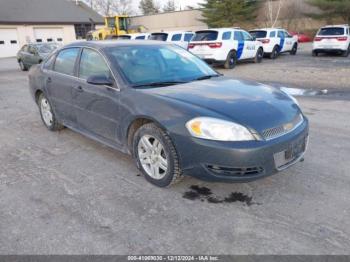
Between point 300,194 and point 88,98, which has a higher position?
point 88,98

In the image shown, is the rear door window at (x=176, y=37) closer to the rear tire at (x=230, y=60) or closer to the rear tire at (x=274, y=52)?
the rear tire at (x=230, y=60)

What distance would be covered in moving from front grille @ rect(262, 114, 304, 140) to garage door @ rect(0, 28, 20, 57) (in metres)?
35.2

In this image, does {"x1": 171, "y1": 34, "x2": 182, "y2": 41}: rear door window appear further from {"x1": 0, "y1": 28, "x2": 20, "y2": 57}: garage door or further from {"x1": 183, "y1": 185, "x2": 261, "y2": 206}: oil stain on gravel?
{"x1": 0, "y1": 28, "x2": 20, "y2": 57}: garage door

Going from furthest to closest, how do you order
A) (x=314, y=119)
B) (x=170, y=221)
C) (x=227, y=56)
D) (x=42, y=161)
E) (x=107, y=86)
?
(x=227, y=56)
(x=314, y=119)
(x=42, y=161)
(x=107, y=86)
(x=170, y=221)

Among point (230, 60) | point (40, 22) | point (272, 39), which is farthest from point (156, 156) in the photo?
point (40, 22)

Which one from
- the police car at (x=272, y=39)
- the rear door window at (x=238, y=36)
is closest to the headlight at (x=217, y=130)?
the rear door window at (x=238, y=36)

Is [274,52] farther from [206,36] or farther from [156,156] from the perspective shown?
[156,156]

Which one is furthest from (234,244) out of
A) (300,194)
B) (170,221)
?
(300,194)

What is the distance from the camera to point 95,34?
2708cm

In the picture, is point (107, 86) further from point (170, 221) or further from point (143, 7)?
point (143, 7)

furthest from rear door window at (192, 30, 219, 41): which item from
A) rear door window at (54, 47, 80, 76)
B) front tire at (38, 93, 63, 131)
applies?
rear door window at (54, 47, 80, 76)

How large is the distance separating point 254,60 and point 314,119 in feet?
37.7

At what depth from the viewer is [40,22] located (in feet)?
117

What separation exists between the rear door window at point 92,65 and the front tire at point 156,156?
934mm
